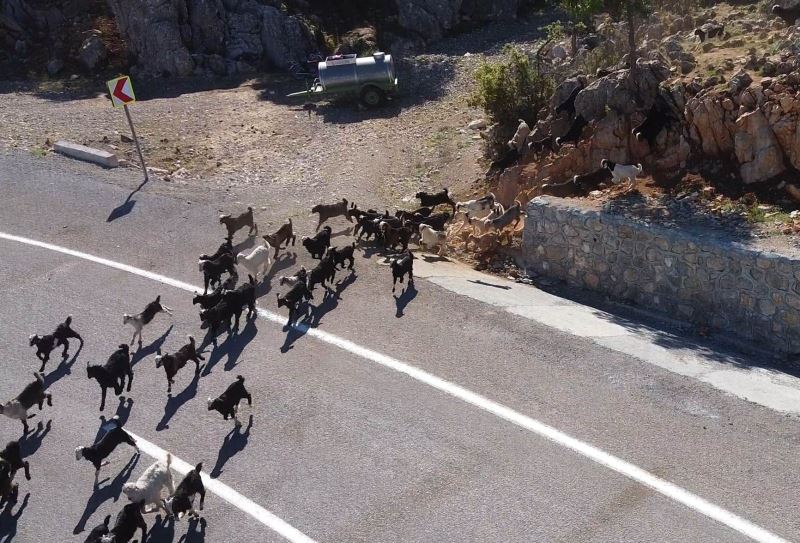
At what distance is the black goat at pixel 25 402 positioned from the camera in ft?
34.5

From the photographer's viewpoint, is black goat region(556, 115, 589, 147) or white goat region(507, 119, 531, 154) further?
white goat region(507, 119, 531, 154)

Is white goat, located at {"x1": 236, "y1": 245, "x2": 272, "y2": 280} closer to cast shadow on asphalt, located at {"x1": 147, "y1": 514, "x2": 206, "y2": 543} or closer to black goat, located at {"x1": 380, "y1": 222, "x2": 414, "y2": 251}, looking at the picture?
black goat, located at {"x1": 380, "y1": 222, "x2": 414, "y2": 251}

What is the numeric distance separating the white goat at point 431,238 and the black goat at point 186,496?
7.68 meters

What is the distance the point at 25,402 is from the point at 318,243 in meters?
5.85

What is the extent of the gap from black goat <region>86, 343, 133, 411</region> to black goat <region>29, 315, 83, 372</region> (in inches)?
46.5

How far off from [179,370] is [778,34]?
14.1m

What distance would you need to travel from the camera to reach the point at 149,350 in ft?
40.9

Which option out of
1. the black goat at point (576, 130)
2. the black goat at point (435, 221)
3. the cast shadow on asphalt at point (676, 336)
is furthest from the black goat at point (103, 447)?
the black goat at point (576, 130)

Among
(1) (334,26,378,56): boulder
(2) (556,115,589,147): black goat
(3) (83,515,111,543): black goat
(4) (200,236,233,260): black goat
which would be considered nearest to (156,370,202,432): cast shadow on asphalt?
(3) (83,515,111,543): black goat

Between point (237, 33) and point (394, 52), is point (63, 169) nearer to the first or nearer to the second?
point (237, 33)

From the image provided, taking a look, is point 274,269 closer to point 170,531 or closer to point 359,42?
point 170,531

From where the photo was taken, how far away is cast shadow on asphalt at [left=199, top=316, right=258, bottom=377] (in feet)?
39.2

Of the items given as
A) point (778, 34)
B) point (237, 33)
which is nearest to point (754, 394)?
point (778, 34)

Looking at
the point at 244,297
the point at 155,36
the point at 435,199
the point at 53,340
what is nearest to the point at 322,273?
the point at 244,297
